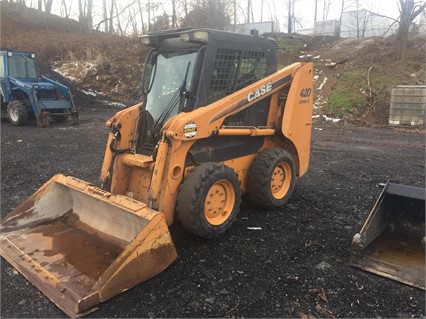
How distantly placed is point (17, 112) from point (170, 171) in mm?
10620

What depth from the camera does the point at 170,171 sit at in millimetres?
3426

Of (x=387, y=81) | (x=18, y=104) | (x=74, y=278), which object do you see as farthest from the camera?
(x=387, y=81)

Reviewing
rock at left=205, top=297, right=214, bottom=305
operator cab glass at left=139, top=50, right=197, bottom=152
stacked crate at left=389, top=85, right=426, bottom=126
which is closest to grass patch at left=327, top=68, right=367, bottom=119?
stacked crate at left=389, top=85, right=426, bottom=126

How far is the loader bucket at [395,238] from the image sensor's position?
3.12 meters

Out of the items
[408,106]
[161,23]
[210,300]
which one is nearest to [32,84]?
[210,300]

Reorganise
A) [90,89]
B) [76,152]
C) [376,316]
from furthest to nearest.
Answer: [90,89], [76,152], [376,316]

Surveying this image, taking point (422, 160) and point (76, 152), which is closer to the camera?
point (422, 160)

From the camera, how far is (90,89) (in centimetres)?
1906

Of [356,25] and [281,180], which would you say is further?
[356,25]

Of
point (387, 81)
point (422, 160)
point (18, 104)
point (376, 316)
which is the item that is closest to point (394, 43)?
point (387, 81)

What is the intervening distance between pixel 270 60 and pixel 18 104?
34.3 feet

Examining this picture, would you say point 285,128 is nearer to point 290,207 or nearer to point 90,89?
point 290,207

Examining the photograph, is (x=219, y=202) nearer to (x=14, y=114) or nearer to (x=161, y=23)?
(x=14, y=114)

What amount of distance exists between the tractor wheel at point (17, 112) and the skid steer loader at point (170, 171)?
9.24 meters
